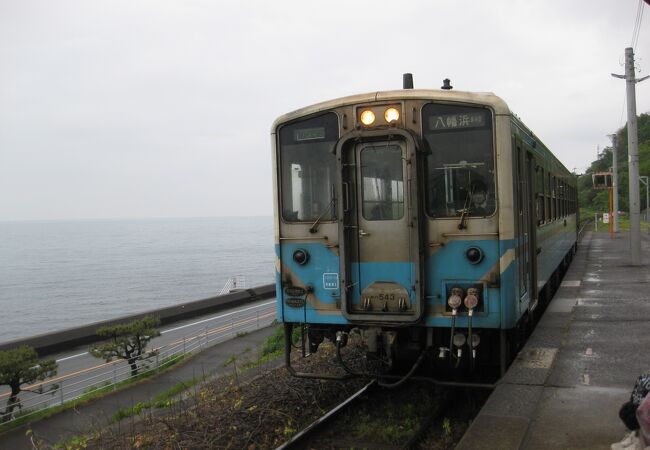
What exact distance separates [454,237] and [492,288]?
0.60 meters

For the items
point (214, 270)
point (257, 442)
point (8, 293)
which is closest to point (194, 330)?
point (257, 442)

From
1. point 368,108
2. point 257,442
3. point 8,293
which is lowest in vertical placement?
point 8,293

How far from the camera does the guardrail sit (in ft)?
48.3

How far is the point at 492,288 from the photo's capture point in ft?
19.0

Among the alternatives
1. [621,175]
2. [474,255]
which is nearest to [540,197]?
[474,255]

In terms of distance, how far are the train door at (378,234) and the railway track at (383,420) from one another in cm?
113

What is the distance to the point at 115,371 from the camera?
16.7 m

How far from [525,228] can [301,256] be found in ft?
8.50

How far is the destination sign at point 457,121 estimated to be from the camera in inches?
232

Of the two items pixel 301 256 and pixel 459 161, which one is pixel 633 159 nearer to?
pixel 459 161

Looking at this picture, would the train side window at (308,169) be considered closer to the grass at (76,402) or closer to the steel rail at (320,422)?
the steel rail at (320,422)

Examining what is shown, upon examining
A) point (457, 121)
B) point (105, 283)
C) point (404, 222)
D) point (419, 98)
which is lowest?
point (105, 283)

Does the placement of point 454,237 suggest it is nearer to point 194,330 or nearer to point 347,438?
point 347,438

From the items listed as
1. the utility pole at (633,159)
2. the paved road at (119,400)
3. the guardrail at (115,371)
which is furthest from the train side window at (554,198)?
the guardrail at (115,371)
